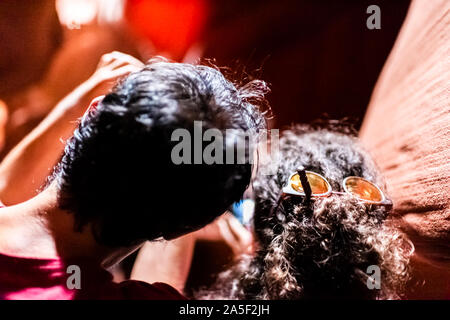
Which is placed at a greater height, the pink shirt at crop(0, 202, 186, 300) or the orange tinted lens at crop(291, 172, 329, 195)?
the orange tinted lens at crop(291, 172, 329, 195)

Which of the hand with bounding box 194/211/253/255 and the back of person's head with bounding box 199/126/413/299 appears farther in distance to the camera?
the hand with bounding box 194/211/253/255

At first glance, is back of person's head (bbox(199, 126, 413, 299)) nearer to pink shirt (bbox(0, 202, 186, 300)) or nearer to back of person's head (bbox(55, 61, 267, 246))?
back of person's head (bbox(55, 61, 267, 246))

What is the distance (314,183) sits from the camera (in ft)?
3.63

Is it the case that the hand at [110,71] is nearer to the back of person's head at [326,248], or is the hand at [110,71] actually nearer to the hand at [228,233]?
the back of person's head at [326,248]

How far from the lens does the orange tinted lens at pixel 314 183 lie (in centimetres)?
108

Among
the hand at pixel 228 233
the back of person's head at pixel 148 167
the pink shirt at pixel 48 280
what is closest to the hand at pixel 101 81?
the back of person's head at pixel 148 167

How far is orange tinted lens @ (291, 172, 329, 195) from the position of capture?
1.08 m

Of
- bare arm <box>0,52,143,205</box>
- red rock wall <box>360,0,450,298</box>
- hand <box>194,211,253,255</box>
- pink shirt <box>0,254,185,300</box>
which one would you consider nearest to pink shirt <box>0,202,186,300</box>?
pink shirt <box>0,254,185,300</box>

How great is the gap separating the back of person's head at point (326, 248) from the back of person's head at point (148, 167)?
27cm

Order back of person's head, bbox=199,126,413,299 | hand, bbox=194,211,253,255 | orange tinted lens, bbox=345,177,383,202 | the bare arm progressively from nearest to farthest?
1. back of person's head, bbox=199,126,413,299
2. orange tinted lens, bbox=345,177,383,202
3. the bare arm
4. hand, bbox=194,211,253,255

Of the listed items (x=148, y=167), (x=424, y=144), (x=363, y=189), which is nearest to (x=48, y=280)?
(x=148, y=167)

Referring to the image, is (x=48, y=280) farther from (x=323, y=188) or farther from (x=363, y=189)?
(x=363, y=189)

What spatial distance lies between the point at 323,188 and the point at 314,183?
0.10ft
